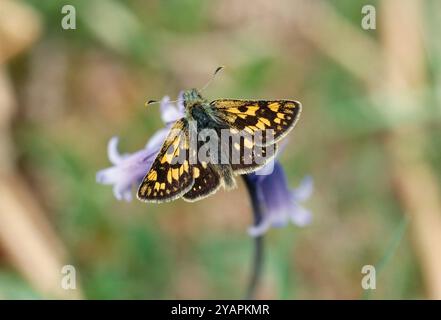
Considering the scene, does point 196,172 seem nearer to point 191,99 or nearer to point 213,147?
point 213,147

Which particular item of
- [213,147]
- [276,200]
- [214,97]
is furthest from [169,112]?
[214,97]

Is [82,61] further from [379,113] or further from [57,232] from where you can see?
[379,113]

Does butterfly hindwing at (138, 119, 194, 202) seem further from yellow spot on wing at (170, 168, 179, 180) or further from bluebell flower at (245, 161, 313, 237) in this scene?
bluebell flower at (245, 161, 313, 237)

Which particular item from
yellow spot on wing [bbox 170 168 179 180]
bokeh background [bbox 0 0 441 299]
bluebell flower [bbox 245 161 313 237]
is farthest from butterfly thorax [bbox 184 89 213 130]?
bokeh background [bbox 0 0 441 299]

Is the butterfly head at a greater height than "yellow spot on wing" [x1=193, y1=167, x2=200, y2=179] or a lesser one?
greater

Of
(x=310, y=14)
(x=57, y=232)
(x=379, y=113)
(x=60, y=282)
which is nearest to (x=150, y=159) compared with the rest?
(x=60, y=282)

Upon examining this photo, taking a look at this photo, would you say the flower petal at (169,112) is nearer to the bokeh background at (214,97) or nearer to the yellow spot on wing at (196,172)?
the yellow spot on wing at (196,172)
